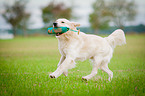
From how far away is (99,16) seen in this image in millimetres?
61969

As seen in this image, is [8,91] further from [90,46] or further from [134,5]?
[134,5]

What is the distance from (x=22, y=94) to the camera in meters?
Answer: 3.83

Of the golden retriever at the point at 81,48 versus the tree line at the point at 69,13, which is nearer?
the golden retriever at the point at 81,48

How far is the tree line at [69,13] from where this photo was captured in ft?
185

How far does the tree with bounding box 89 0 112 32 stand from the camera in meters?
59.5

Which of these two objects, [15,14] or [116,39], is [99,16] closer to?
[15,14]

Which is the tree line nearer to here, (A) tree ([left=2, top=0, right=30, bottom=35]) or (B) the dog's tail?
(A) tree ([left=2, top=0, right=30, bottom=35])

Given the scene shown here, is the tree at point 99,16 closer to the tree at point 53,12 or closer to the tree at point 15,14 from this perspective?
the tree at point 53,12

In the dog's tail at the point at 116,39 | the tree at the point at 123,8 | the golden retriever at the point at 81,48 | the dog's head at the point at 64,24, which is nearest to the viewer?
the dog's head at the point at 64,24

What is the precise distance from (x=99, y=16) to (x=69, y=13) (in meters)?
10.8

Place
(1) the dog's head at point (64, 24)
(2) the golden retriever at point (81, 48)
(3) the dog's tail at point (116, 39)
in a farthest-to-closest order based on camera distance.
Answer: (3) the dog's tail at point (116, 39) < (2) the golden retriever at point (81, 48) < (1) the dog's head at point (64, 24)

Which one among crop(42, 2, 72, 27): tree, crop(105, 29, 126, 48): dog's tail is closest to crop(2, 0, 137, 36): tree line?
crop(42, 2, 72, 27): tree

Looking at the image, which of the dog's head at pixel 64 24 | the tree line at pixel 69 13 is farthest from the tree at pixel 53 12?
the dog's head at pixel 64 24

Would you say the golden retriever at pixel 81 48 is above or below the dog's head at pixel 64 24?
below
